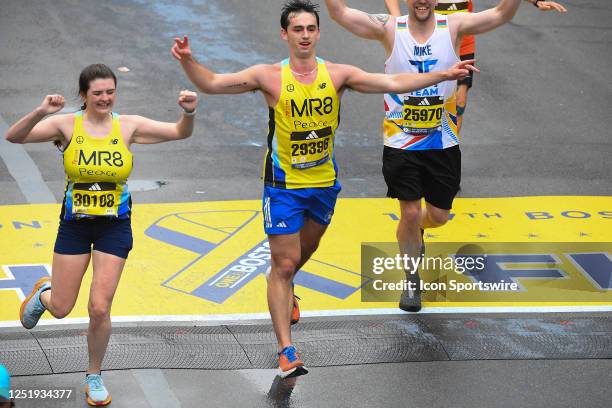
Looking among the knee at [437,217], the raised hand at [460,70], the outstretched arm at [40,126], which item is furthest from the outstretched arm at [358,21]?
the outstretched arm at [40,126]

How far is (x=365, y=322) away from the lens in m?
8.69

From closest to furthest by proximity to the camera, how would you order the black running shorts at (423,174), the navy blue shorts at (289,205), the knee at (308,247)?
the navy blue shorts at (289,205), the knee at (308,247), the black running shorts at (423,174)

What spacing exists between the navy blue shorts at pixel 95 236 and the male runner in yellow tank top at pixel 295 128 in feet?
3.42

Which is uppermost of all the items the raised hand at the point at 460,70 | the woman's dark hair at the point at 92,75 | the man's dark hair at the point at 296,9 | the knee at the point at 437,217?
the man's dark hair at the point at 296,9

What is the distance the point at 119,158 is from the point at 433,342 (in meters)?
2.66

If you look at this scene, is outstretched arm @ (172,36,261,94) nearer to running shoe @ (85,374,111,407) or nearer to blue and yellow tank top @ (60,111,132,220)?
blue and yellow tank top @ (60,111,132,220)

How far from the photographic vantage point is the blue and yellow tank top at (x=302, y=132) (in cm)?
770

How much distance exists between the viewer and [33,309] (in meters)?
7.83

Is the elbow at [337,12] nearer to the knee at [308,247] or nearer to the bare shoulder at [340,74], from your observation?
the bare shoulder at [340,74]

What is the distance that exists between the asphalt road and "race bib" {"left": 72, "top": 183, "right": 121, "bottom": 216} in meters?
3.88

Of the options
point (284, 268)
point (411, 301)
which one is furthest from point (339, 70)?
point (411, 301)

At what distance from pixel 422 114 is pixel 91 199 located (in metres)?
2.87

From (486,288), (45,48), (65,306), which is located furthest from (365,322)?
(45,48)

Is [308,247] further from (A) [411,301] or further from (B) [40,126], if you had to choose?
(B) [40,126]
